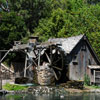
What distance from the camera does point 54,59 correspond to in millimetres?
31750

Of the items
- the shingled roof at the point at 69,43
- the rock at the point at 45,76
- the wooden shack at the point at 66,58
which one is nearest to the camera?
the rock at the point at 45,76

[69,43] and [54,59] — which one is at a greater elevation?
[69,43]

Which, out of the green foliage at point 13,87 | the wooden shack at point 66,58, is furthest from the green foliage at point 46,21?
the green foliage at point 13,87

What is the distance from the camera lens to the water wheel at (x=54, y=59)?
2983cm

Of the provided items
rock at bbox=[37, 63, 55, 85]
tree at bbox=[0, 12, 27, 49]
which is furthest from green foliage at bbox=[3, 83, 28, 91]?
tree at bbox=[0, 12, 27, 49]

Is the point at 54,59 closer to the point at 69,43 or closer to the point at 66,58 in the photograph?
the point at 66,58

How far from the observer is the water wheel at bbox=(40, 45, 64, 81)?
29.8 metres

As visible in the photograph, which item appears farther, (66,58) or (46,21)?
(46,21)

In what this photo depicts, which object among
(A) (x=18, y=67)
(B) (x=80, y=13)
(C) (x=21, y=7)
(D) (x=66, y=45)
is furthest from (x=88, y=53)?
(C) (x=21, y=7)

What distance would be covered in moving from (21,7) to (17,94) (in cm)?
2874

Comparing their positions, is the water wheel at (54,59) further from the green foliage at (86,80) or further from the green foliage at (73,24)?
the green foliage at (73,24)

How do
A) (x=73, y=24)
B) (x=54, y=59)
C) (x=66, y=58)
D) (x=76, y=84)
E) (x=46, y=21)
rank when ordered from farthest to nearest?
(x=46, y=21)
(x=73, y=24)
(x=54, y=59)
(x=66, y=58)
(x=76, y=84)

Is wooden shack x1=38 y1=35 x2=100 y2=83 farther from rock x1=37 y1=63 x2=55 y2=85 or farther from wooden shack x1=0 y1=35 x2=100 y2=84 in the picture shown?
rock x1=37 y1=63 x2=55 y2=85

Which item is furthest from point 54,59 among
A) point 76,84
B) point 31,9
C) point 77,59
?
point 31,9
